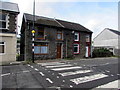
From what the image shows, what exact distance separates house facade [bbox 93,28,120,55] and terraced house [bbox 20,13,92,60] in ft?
45.3

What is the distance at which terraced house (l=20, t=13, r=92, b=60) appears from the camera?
14.7 meters

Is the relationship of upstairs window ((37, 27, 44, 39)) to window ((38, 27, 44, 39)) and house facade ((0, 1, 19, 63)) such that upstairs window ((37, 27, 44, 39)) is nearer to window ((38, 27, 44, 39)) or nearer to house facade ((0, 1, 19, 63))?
window ((38, 27, 44, 39))

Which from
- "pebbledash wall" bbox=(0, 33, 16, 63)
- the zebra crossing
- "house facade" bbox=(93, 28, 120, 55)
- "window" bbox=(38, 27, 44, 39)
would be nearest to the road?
the zebra crossing

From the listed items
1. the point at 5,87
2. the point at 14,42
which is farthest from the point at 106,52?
the point at 5,87

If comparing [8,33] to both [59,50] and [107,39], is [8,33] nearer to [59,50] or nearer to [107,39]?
[59,50]

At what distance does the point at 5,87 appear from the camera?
16.1ft

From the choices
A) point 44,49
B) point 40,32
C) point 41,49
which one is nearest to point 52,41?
point 44,49

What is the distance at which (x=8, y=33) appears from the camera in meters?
12.7

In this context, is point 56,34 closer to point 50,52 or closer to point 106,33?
point 50,52

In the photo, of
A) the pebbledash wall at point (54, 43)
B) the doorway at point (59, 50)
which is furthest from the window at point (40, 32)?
the doorway at point (59, 50)

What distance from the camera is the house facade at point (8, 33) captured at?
12578 millimetres

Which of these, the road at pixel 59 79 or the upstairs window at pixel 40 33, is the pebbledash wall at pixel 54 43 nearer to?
the upstairs window at pixel 40 33

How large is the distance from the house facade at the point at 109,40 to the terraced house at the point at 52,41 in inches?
544

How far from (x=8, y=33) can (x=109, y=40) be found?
103 ft
